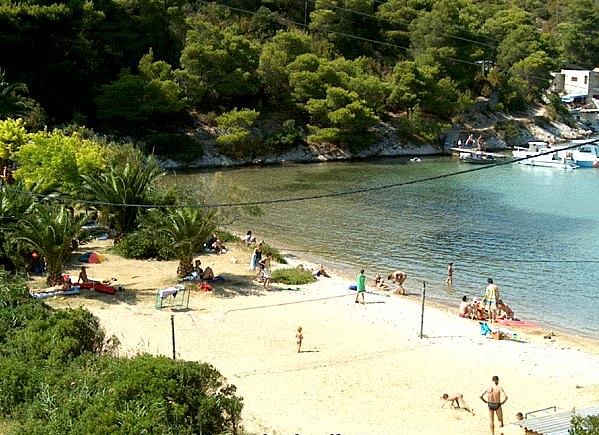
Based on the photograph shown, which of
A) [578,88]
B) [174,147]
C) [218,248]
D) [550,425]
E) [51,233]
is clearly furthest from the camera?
[578,88]

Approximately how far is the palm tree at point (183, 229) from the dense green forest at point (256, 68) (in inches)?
824

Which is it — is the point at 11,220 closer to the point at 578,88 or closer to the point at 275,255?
the point at 275,255

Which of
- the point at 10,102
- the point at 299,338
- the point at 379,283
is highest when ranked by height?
the point at 10,102

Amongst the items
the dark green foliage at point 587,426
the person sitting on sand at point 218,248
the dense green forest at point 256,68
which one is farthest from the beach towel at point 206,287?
the dense green forest at point 256,68

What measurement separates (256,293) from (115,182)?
6.22 meters

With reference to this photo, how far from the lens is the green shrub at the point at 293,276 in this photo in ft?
75.8

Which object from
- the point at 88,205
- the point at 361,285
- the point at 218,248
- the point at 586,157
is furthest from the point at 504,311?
the point at 586,157

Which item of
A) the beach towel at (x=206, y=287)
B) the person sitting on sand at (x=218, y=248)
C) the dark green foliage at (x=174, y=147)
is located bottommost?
the beach towel at (x=206, y=287)

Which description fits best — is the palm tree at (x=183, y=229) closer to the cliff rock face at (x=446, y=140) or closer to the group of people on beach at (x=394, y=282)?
the group of people on beach at (x=394, y=282)

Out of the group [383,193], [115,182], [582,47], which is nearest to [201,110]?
[383,193]

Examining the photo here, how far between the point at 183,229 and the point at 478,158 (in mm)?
37611

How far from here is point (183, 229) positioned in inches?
842

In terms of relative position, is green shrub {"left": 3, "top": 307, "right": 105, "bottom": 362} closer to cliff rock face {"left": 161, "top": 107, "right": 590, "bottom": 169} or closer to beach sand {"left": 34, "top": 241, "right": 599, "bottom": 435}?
beach sand {"left": 34, "top": 241, "right": 599, "bottom": 435}

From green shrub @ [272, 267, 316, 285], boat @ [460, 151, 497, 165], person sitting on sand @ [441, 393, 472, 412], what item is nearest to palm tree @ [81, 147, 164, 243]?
green shrub @ [272, 267, 316, 285]
